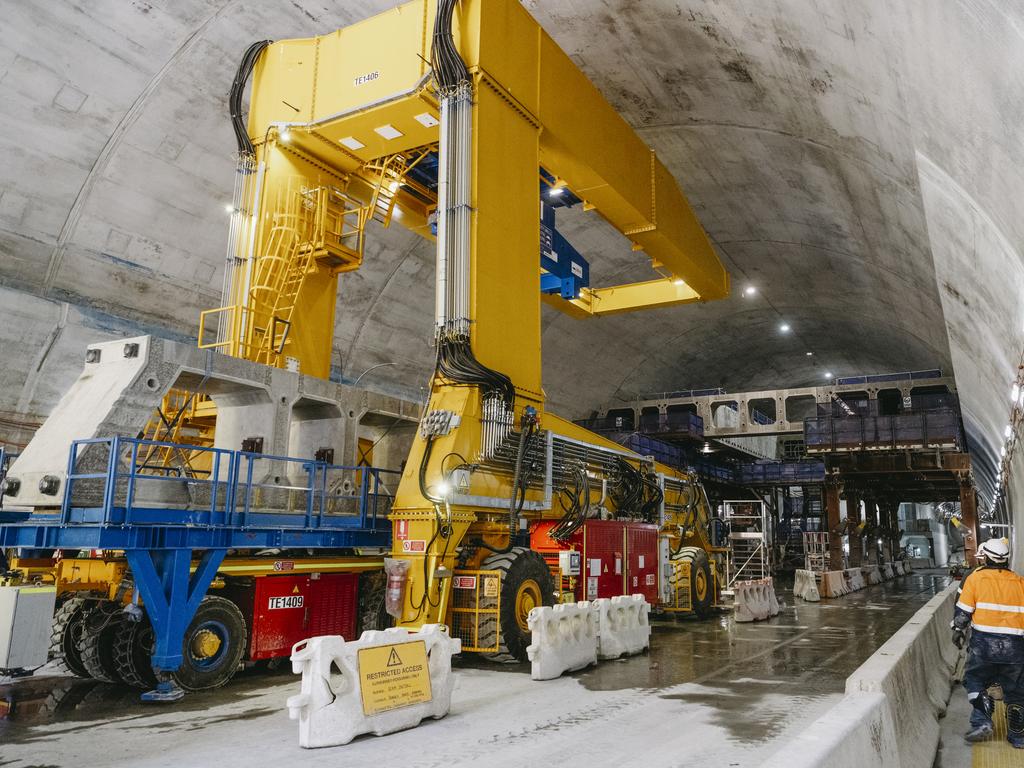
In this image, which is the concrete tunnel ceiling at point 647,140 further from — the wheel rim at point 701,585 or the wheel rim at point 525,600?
the wheel rim at point 701,585

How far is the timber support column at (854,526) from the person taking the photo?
32.8 meters

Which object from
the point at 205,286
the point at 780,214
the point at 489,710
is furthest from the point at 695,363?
the point at 489,710

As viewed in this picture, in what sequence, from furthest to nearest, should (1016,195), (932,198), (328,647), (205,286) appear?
(205,286) < (932,198) < (1016,195) < (328,647)

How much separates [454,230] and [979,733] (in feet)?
25.2

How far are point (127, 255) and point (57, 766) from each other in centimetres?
1115

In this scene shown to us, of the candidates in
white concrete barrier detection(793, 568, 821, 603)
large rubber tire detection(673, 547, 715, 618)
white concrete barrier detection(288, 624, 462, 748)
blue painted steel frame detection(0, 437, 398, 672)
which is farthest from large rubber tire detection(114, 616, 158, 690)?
white concrete barrier detection(793, 568, 821, 603)

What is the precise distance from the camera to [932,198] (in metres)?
9.72

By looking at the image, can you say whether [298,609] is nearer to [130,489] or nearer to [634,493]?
[130,489]

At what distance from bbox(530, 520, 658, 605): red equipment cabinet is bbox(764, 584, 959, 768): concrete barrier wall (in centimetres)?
451

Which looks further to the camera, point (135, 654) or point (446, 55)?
point (446, 55)

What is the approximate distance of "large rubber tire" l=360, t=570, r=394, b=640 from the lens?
10398 millimetres

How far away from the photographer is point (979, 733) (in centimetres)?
657

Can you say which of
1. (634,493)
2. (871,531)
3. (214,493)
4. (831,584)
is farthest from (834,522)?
(214,493)

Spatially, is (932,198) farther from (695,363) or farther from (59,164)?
(695,363)
